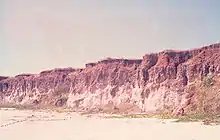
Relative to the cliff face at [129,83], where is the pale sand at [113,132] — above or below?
below

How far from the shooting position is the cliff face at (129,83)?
68.6 metres

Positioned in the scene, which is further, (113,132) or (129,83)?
(129,83)

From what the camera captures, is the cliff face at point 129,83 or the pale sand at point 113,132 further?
the cliff face at point 129,83

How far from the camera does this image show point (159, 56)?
83.1 meters

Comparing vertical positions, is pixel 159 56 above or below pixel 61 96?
above

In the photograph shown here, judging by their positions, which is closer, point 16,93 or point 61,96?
point 61,96

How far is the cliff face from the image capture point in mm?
68625

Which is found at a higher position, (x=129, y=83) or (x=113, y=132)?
(x=129, y=83)

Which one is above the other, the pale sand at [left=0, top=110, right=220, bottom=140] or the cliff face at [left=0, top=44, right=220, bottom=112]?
the cliff face at [left=0, top=44, right=220, bottom=112]

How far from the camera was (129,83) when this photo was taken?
9106cm

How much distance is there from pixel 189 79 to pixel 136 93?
688 inches

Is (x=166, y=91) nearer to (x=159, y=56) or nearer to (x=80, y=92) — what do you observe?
(x=159, y=56)

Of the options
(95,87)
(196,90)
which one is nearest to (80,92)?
(95,87)

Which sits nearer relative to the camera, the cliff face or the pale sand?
the pale sand
